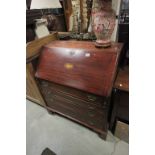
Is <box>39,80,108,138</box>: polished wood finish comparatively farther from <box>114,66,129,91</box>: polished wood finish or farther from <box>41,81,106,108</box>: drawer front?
<box>114,66,129,91</box>: polished wood finish

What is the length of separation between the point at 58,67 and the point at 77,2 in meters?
0.86

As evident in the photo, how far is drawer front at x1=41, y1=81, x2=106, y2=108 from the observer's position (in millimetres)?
1027

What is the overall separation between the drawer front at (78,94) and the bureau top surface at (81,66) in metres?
0.06

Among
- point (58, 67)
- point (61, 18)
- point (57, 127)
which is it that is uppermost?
point (61, 18)

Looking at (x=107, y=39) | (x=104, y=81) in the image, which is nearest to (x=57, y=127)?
(x=104, y=81)

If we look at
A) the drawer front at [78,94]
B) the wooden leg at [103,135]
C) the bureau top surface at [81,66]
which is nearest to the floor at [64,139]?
the wooden leg at [103,135]

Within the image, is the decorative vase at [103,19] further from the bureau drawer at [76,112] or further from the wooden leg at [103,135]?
the wooden leg at [103,135]

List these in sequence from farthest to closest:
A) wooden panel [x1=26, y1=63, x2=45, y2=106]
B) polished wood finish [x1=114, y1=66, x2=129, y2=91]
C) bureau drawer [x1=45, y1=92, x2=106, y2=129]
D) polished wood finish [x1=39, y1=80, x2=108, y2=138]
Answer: wooden panel [x1=26, y1=63, x2=45, y2=106] < bureau drawer [x1=45, y1=92, x2=106, y2=129] < polished wood finish [x1=39, y1=80, x2=108, y2=138] < polished wood finish [x1=114, y1=66, x2=129, y2=91]

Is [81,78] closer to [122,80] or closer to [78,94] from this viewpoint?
[78,94]

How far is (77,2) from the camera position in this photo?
4.88 feet

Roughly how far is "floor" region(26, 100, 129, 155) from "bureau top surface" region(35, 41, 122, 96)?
73 centimetres

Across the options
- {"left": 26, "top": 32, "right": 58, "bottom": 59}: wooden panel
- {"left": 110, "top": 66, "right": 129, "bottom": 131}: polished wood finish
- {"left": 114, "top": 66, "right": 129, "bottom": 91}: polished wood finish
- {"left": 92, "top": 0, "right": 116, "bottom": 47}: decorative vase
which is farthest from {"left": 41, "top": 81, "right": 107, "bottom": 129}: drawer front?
{"left": 92, "top": 0, "right": 116, "bottom": 47}: decorative vase

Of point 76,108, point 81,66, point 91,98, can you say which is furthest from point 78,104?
point 81,66
